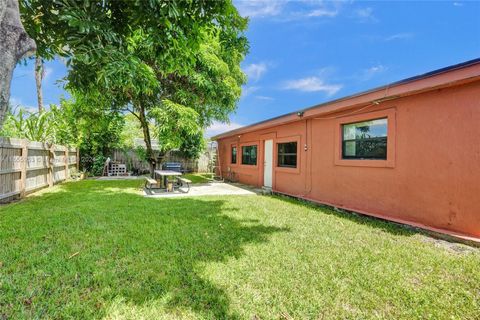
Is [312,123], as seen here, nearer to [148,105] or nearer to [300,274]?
[300,274]

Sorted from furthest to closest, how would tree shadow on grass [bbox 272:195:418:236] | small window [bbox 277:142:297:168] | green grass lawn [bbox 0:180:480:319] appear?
small window [bbox 277:142:297:168], tree shadow on grass [bbox 272:195:418:236], green grass lawn [bbox 0:180:480:319]

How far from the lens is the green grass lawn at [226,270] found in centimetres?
221

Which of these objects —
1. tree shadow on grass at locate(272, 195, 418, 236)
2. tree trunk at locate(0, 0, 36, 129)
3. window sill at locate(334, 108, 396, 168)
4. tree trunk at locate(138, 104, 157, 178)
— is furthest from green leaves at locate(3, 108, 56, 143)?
window sill at locate(334, 108, 396, 168)

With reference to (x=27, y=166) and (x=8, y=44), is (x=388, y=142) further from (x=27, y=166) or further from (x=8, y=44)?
(x=27, y=166)

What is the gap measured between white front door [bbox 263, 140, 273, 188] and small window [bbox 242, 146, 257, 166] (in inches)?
42.6

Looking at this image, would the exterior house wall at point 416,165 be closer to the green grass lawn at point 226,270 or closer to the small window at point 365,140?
the small window at point 365,140

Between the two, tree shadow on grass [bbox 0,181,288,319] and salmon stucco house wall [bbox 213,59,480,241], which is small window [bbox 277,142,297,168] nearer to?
salmon stucco house wall [bbox 213,59,480,241]

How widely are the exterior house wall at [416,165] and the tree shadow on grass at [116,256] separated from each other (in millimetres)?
2857

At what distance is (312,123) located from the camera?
755cm

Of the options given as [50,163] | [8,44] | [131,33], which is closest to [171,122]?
[50,163]

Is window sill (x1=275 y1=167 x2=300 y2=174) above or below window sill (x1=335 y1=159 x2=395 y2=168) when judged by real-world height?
below

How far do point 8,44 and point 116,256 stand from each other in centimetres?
272

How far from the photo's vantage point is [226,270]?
2906 mm

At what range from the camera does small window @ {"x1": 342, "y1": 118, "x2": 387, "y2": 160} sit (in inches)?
217
